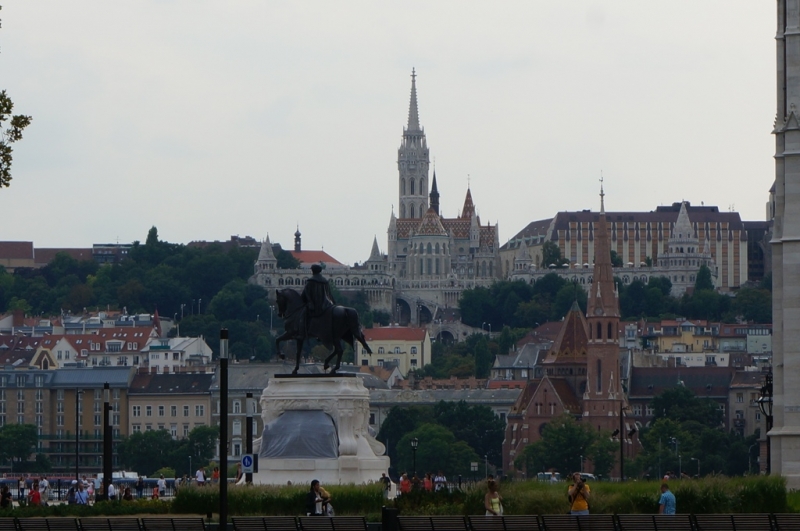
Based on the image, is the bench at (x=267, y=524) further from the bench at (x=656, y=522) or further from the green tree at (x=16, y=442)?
the green tree at (x=16, y=442)

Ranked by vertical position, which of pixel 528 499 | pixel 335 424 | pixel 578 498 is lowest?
pixel 528 499

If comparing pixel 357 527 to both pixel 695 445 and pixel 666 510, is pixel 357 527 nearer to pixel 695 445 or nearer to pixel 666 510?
pixel 666 510

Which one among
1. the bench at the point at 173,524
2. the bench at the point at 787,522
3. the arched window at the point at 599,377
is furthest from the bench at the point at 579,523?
the arched window at the point at 599,377

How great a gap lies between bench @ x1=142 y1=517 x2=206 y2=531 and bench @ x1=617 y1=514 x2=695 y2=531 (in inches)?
253

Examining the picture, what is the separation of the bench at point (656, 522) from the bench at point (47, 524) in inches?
332

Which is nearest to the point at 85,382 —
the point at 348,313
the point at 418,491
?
the point at 348,313

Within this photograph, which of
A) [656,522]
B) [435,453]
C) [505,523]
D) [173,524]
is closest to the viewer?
[656,522]

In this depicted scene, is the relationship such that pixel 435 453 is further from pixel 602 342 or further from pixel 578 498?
pixel 578 498

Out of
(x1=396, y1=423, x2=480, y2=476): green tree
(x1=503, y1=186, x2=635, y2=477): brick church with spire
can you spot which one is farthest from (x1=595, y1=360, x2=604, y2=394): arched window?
(x1=396, y1=423, x2=480, y2=476): green tree

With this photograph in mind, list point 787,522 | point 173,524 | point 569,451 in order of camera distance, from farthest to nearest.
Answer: point 569,451 < point 173,524 < point 787,522

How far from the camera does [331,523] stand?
38188 millimetres

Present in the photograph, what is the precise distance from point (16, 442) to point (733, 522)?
5145 inches

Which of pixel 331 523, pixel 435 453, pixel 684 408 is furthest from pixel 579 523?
pixel 684 408

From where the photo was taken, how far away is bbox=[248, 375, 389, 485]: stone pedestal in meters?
53.3
